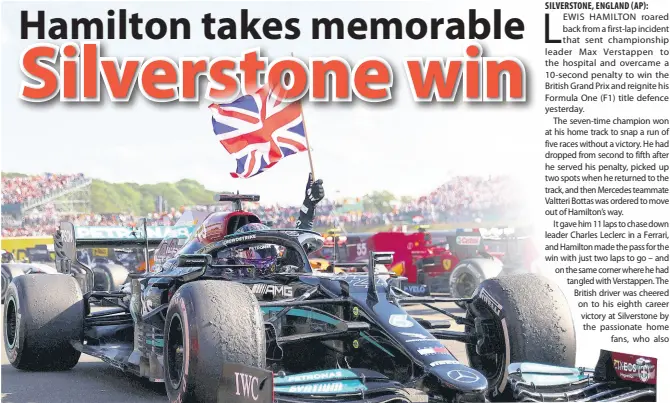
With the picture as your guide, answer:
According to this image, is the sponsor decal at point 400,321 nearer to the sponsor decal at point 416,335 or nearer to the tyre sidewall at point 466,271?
the sponsor decal at point 416,335

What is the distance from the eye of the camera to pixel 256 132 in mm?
12984

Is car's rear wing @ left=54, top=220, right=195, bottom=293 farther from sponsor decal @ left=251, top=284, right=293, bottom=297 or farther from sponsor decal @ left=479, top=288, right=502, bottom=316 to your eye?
sponsor decal @ left=479, top=288, right=502, bottom=316

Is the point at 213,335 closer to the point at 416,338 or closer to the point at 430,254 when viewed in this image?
the point at 416,338

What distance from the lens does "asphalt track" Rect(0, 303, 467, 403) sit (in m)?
7.32

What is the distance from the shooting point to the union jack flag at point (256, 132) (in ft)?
41.4

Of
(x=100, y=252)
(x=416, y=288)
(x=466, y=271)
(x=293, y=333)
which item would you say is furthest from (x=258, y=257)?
(x=100, y=252)

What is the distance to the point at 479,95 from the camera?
29.2 ft

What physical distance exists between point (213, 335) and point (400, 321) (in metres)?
1.45

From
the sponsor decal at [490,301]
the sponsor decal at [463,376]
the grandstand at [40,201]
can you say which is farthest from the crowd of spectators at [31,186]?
the sponsor decal at [463,376]

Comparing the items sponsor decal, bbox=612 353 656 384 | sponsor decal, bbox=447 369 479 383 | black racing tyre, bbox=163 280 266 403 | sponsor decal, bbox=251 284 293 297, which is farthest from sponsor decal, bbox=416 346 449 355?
sponsor decal, bbox=251 284 293 297

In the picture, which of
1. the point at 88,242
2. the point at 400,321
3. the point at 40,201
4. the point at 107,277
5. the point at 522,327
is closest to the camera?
the point at 400,321

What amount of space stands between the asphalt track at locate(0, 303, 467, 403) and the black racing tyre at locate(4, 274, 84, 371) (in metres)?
0.15

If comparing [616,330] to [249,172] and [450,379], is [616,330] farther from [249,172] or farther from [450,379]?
[249,172]

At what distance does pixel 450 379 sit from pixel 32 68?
222 inches
